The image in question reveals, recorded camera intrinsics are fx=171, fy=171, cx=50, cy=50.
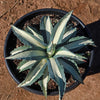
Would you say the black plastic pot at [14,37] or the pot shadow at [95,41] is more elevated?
the black plastic pot at [14,37]

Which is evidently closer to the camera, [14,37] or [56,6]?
[14,37]

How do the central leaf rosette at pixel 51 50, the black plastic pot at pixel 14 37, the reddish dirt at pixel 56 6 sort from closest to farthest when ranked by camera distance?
the central leaf rosette at pixel 51 50
the black plastic pot at pixel 14 37
the reddish dirt at pixel 56 6

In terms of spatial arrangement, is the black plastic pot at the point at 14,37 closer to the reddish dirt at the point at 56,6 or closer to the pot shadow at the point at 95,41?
the reddish dirt at the point at 56,6

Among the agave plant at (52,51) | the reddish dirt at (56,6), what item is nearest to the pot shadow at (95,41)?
the reddish dirt at (56,6)

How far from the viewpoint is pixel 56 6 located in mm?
2521

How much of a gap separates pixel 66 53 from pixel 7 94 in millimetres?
1509

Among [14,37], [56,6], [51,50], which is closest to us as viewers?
[51,50]

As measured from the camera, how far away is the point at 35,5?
8.18 ft

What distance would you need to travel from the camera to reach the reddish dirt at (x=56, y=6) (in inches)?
92.9

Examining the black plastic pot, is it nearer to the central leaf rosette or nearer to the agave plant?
the agave plant

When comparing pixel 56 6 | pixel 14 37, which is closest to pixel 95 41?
pixel 56 6

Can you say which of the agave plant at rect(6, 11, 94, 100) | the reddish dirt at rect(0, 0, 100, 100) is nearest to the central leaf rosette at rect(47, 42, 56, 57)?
the agave plant at rect(6, 11, 94, 100)

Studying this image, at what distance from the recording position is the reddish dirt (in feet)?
7.74

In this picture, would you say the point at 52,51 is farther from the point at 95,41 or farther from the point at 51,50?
the point at 95,41
